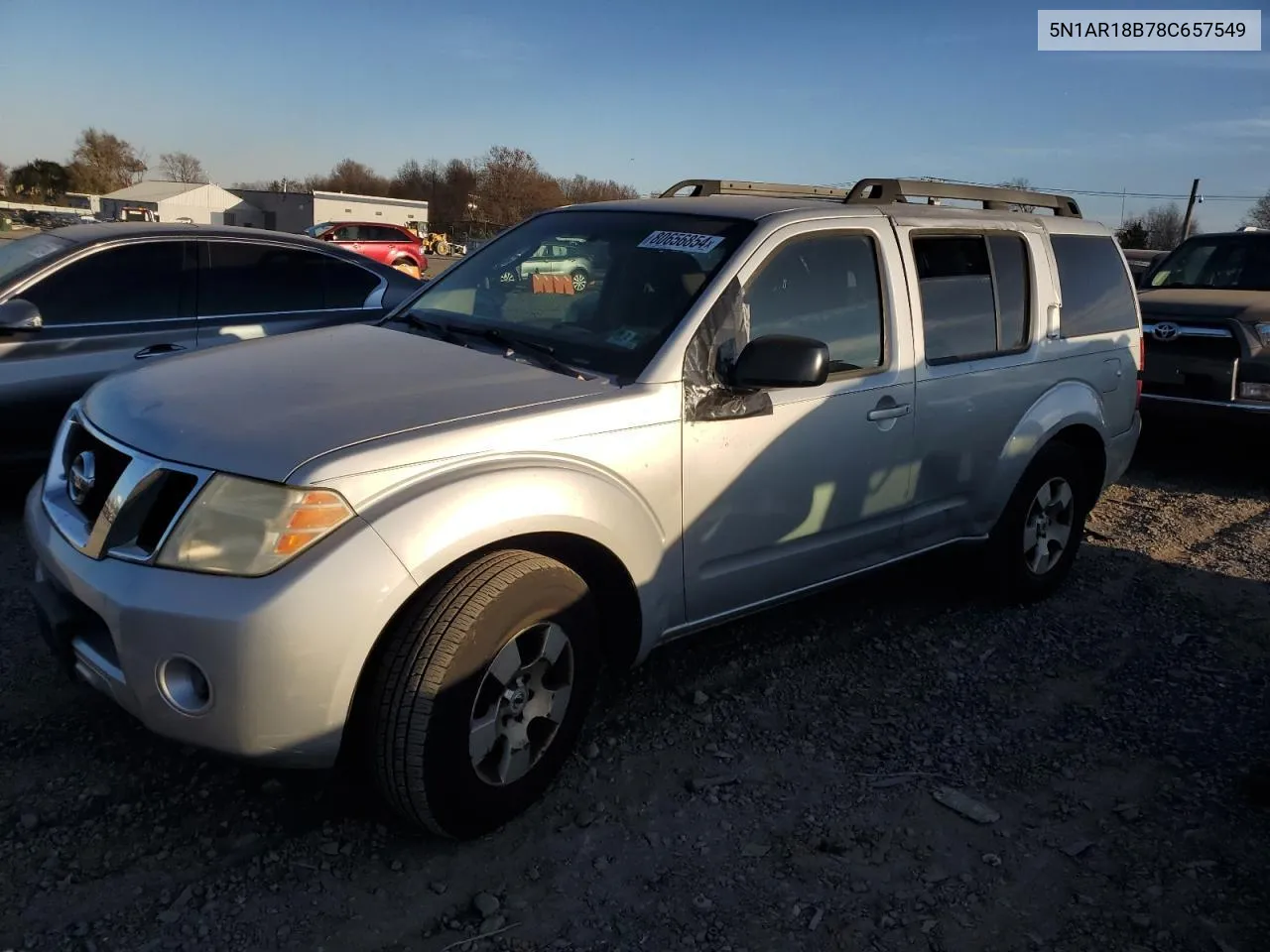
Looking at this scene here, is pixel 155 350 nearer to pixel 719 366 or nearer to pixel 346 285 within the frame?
pixel 346 285

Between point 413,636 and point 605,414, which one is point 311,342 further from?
point 413,636

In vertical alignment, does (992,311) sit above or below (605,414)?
above

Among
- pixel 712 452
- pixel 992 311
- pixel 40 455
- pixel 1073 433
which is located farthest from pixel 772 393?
pixel 40 455

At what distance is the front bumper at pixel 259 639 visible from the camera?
2338mm

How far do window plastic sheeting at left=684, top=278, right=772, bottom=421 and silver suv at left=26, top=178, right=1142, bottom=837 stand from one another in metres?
0.01

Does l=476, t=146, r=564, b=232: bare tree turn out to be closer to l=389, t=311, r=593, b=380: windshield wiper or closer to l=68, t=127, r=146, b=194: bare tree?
l=68, t=127, r=146, b=194: bare tree

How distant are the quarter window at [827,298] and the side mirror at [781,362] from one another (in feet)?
0.95

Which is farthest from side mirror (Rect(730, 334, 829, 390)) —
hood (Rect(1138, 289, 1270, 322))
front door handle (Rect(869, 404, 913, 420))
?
hood (Rect(1138, 289, 1270, 322))

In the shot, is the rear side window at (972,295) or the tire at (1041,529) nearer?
the rear side window at (972,295)

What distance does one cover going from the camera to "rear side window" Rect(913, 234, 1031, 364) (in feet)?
13.2

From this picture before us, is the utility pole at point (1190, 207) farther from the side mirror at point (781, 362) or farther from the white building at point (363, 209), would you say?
the side mirror at point (781, 362)

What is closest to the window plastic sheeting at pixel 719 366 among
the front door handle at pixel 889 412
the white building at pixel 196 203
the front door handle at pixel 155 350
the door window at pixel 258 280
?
the front door handle at pixel 889 412

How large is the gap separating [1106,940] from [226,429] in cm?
265

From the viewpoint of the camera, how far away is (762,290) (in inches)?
137
